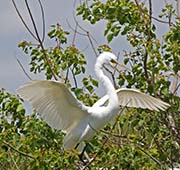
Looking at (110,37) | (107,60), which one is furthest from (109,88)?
(110,37)

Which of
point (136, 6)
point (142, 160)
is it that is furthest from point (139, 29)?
point (142, 160)

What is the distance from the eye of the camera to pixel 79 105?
6551mm

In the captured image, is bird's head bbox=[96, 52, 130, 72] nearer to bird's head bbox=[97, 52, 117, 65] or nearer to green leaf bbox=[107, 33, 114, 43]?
bird's head bbox=[97, 52, 117, 65]

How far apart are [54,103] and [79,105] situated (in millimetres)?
218


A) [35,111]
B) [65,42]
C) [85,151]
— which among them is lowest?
[85,151]

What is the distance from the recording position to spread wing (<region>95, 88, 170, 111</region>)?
20.3 ft

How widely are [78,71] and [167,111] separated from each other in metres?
0.89

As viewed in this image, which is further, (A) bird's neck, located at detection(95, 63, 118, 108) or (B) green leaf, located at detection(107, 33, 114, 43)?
(A) bird's neck, located at detection(95, 63, 118, 108)

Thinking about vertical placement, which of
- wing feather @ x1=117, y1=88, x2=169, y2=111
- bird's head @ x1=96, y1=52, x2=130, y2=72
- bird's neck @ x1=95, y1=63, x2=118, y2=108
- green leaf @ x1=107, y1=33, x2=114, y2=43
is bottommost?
wing feather @ x1=117, y1=88, x2=169, y2=111

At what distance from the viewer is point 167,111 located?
607 cm

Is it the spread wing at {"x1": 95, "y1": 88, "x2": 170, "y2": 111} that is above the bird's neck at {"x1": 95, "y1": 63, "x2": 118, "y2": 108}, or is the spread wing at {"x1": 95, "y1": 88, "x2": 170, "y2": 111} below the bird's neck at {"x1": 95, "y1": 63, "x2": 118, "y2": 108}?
below

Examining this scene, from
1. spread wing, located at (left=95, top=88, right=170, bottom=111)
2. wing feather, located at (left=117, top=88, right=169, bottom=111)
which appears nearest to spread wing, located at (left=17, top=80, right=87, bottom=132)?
spread wing, located at (left=95, top=88, right=170, bottom=111)

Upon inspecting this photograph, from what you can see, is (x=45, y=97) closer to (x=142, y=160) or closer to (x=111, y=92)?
(x=111, y=92)

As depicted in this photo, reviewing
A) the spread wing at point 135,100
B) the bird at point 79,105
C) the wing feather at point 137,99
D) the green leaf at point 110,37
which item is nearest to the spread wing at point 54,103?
the bird at point 79,105
